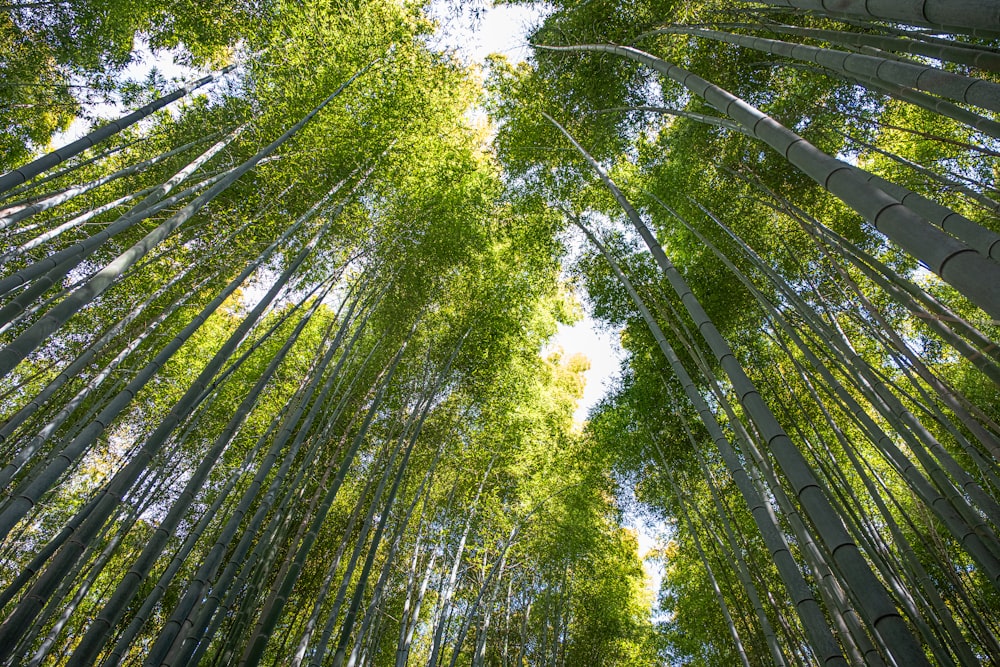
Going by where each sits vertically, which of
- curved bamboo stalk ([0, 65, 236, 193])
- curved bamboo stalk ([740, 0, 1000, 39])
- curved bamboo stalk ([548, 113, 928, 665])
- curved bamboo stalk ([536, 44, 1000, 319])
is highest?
curved bamboo stalk ([0, 65, 236, 193])

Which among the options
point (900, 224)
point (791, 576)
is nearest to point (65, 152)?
point (900, 224)

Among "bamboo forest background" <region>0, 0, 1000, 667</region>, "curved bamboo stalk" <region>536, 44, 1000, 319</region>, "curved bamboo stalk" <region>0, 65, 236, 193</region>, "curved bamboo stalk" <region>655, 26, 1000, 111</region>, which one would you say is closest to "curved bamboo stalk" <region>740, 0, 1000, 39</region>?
"curved bamboo stalk" <region>655, 26, 1000, 111</region>

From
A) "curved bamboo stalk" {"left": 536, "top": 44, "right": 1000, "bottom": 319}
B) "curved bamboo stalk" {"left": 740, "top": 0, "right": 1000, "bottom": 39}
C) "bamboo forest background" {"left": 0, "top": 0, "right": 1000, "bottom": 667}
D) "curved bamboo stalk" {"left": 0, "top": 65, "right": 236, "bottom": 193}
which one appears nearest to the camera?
"curved bamboo stalk" {"left": 536, "top": 44, "right": 1000, "bottom": 319}

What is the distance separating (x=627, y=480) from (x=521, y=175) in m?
4.52

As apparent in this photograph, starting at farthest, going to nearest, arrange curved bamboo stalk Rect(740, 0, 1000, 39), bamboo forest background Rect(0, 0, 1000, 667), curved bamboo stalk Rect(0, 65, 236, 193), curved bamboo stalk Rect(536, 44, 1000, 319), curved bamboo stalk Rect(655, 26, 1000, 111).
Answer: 1. bamboo forest background Rect(0, 0, 1000, 667)
2. curved bamboo stalk Rect(0, 65, 236, 193)
3. curved bamboo stalk Rect(655, 26, 1000, 111)
4. curved bamboo stalk Rect(740, 0, 1000, 39)
5. curved bamboo stalk Rect(536, 44, 1000, 319)

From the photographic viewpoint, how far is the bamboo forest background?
342 cm

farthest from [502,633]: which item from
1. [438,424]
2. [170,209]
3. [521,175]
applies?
[170,209]

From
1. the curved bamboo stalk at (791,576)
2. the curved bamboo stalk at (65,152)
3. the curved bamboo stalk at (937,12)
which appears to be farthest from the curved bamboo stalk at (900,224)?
the curved bamboo stalk at (65,152)

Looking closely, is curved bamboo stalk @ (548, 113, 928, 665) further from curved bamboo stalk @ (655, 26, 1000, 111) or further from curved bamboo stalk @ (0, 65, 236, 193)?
curved bamboo stalk @ (0, 65, 236, 193)

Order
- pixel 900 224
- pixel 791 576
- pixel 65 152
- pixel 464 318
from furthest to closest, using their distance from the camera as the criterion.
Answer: pixel 464 318 < pixel 65 152 < pixel 791 576 < pixel 900 224

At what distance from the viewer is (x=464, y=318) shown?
20.7 ft

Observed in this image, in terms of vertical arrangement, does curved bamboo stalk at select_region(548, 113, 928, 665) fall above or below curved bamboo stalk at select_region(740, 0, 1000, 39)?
below

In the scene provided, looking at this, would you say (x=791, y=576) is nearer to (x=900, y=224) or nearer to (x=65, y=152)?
(x=900, y=224)

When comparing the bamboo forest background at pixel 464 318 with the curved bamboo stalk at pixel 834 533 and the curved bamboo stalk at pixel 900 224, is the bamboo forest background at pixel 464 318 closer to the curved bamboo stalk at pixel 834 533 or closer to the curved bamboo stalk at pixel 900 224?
the curved bamboo stalk at pixel 834 533
